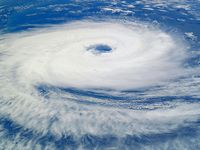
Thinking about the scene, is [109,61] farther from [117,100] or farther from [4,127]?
[4,127]

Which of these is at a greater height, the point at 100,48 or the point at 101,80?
the point at 101,80

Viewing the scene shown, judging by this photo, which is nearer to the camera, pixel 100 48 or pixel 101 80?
pixel 101 80

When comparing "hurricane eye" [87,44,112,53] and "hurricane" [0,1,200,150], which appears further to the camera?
"hurricane eye" [87,44,112,53]

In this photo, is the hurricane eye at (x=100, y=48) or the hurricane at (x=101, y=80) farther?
the hurricane eye at (x=100, y=48)

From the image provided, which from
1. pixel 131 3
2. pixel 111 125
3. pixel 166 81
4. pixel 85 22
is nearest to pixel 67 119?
pixel 111 125

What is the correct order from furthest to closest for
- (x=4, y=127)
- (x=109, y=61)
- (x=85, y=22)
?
(x=85, y=22), (x=109, y=61), (x=4, y=127)

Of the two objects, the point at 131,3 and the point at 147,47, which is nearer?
the point at 147,47

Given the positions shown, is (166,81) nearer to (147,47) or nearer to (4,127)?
(147,47)

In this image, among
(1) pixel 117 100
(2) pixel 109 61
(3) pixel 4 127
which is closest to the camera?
(3) pixel 4 127
